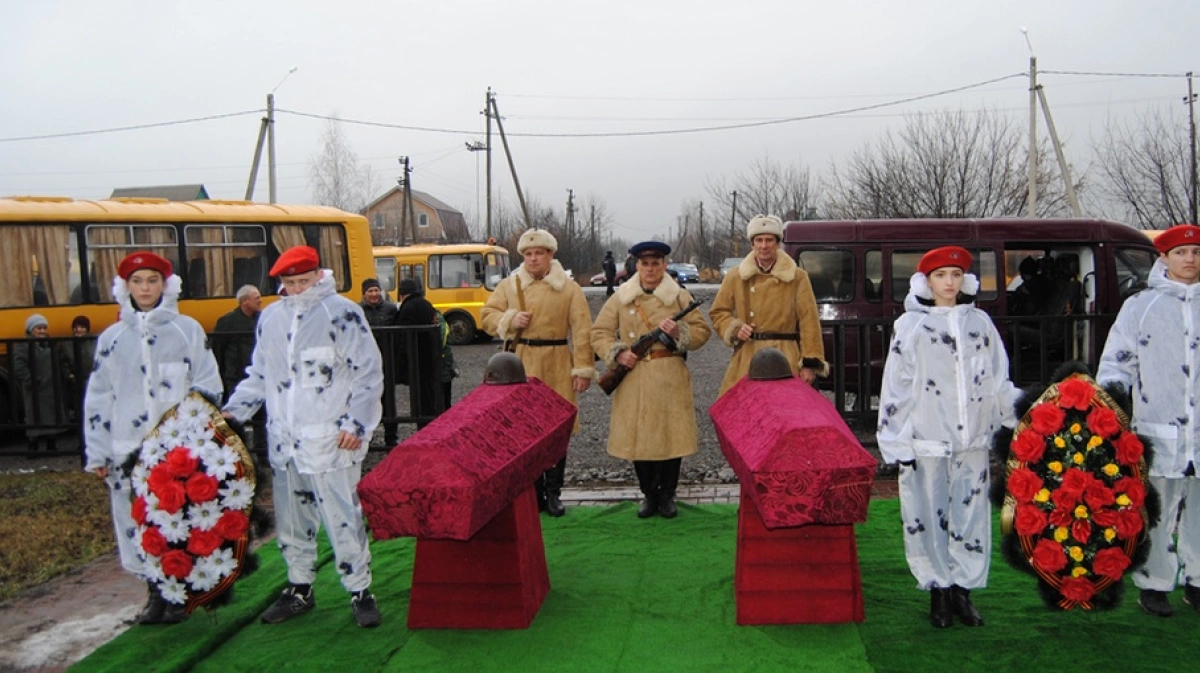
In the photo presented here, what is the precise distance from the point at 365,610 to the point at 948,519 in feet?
8.45

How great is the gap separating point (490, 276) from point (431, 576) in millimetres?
18369

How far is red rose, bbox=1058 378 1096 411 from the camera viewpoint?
13.4 ft

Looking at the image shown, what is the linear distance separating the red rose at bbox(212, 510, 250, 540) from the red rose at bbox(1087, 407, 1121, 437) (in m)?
3.59

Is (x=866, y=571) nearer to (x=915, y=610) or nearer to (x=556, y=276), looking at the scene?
(x=915, y=610)

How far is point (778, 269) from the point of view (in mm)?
5926

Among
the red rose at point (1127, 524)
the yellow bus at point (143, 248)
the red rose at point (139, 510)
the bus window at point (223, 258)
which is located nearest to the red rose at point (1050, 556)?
the red rose at point (1127, 524)

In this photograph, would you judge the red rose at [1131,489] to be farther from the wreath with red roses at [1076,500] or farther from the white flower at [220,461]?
the white flower at [220,461]

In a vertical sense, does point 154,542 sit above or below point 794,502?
below

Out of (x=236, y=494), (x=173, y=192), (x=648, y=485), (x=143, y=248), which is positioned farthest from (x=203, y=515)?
(x=173, y=192)

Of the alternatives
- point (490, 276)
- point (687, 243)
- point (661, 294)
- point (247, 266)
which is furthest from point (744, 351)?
point (687, 243)

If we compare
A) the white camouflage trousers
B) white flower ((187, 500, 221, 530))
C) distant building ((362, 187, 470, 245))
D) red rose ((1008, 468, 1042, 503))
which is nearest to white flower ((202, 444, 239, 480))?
white flower ((187, 500, 221, 530))

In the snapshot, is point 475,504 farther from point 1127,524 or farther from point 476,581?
point 1127,524

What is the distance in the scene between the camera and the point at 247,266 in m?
14.2

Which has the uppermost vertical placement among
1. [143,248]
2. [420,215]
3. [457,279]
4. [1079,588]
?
[420,215]
